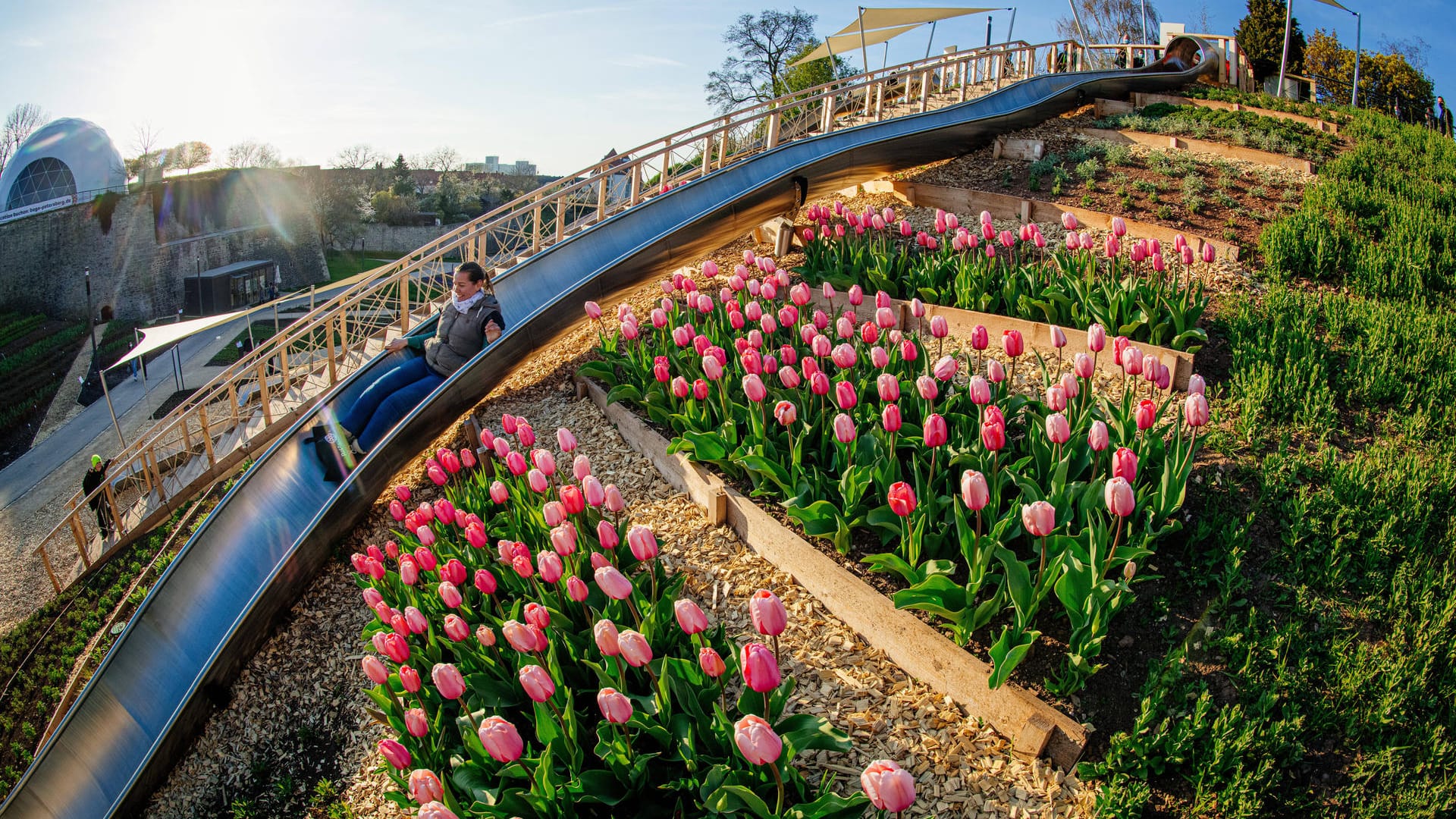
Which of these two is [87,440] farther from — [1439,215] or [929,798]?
[1439,215]

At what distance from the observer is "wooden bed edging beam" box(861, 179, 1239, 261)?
7711 mm

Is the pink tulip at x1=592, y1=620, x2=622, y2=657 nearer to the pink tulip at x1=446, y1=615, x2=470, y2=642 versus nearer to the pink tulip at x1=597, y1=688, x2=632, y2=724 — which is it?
the pink tulip at x1=597, y1=688, x2=632, y2=724

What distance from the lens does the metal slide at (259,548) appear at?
5160 millimetres

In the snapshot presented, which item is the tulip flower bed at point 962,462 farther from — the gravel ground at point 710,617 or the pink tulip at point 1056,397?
Answer: the gravel ground at point 710,617

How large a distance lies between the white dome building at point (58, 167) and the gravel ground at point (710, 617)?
2143 inches

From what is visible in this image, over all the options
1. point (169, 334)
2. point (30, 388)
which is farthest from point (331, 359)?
point (30, 388)

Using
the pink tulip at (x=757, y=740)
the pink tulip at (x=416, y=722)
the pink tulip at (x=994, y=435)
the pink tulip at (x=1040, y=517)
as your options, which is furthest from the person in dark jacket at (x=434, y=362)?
the pink tulip at (x=757, y=740)

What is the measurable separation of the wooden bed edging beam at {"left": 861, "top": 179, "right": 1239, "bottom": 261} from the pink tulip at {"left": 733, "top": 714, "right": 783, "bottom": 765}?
6.94 meters

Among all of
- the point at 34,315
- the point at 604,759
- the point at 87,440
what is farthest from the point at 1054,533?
the point at 34,315

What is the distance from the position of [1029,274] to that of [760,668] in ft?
16.7

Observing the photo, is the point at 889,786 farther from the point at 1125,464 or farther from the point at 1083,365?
the point at 1083,365

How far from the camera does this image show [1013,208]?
9367 mm

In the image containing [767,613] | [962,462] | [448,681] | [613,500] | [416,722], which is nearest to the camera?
[767,613]

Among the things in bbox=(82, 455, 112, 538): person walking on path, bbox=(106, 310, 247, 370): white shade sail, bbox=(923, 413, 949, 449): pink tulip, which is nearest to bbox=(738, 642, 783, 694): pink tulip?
bbox=(923, 413, 949, 449): pink tulip
